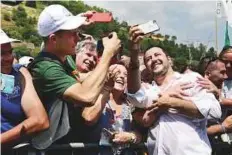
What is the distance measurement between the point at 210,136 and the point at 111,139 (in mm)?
981

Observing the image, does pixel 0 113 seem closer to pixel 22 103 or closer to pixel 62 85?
pixel 22 103

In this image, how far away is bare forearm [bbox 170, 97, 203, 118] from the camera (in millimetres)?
3605

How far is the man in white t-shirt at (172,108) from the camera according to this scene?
3619mm

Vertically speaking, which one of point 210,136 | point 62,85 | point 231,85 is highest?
point 62,85

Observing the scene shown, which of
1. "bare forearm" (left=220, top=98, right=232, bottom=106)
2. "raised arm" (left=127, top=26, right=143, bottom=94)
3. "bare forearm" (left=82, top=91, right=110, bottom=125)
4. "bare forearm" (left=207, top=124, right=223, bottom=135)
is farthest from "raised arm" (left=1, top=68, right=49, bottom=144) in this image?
"bare forearm" (left=220, top=98, right=232, bottom=106)

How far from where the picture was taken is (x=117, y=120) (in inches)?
156

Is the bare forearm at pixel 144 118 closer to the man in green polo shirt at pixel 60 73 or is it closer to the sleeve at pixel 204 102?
the sleeve at pixel 204 102

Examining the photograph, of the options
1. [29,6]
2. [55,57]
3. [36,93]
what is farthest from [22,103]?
[29,6]

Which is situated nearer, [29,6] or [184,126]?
[184,126]

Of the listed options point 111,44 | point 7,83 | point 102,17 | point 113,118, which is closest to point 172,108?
point 113,118

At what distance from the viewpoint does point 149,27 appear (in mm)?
3490

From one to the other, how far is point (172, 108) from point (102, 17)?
0.81 meters

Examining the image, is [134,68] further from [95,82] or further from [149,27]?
[95,82]

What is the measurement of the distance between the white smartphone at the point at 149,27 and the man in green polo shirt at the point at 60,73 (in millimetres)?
252
